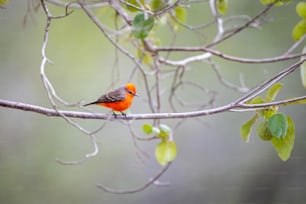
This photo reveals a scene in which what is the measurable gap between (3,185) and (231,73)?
72.8 inches

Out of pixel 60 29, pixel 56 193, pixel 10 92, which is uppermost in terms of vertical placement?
pixel 60 29

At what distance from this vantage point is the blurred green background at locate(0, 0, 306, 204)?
3598mm

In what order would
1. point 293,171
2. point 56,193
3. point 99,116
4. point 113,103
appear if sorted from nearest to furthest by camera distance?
point 99,116 → point 113,103 → point 293,171 → point 56,193

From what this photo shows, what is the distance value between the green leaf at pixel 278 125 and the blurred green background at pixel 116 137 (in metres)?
2.04

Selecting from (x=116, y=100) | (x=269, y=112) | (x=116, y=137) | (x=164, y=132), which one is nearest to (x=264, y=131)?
(x=269, y=112)

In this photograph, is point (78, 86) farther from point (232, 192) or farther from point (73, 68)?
point (232, 192)

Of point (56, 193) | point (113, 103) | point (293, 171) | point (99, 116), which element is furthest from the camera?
point (56, 193)

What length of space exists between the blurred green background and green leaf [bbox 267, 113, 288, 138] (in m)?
2.04

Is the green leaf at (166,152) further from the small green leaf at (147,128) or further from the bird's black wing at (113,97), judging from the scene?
the bird's black wing at (113,97)

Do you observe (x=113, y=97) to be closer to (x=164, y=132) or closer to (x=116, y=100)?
(x=116, y=100)

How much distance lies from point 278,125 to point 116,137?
238 cm

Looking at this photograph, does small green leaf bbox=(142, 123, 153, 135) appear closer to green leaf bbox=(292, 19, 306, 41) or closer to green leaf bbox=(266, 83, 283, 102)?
green leaf bbox=(266, 83, 283, 102)

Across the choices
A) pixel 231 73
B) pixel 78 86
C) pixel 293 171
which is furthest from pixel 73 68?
pixel 293 171

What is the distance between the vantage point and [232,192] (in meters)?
3.71
